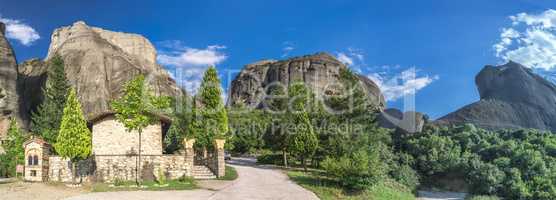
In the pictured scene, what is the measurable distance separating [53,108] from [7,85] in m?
11.6

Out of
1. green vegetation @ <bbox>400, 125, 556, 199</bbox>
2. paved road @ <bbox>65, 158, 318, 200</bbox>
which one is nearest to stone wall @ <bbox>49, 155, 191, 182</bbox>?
paved road @ <bbox>65, 158, 318, 200</bbox>

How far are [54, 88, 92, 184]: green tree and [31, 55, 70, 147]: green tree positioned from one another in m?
15.3

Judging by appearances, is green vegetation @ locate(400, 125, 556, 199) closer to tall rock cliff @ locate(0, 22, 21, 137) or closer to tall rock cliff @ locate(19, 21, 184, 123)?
tall rock cliff @ locate(19, 21, 184, 123)

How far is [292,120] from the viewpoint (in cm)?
4138

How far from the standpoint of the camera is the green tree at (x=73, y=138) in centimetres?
2798

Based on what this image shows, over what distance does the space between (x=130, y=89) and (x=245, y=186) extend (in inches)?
360

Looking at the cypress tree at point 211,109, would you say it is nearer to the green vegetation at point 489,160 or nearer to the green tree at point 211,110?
the green tree at point 211,110

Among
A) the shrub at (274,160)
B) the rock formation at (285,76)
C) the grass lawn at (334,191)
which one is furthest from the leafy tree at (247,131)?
the rock formation at (285,76)

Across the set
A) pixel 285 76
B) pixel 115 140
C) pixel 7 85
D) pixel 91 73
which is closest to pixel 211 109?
pixel 115 140

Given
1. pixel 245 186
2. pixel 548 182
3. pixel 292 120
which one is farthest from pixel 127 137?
pixel 548 182

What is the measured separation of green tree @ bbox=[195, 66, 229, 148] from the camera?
34531 mm

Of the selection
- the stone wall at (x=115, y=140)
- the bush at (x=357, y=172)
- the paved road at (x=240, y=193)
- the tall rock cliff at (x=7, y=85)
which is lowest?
the paved road at (x=240, y=193)

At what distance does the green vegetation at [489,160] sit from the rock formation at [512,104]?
12.5 meters

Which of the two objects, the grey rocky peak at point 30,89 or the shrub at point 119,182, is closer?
the shrub at point 119,182
